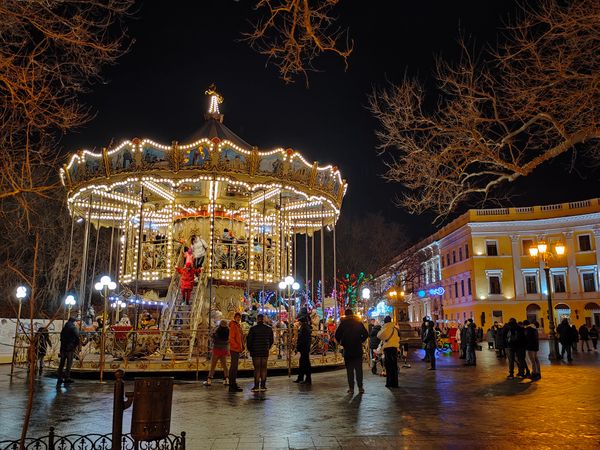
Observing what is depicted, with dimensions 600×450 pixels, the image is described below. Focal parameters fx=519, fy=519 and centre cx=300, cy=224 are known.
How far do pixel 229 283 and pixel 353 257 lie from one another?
24.8 metres

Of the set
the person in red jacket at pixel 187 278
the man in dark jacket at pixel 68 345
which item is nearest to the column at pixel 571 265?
the person in red jacket at pixel 187 278

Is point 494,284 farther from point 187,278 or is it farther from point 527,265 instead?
point 187,278

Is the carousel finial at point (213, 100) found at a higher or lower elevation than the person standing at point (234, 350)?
higher

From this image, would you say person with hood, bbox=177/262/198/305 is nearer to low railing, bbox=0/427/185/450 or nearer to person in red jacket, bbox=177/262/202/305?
person in red jacket, bbox=177/262/202/305

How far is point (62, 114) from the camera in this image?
7.58m

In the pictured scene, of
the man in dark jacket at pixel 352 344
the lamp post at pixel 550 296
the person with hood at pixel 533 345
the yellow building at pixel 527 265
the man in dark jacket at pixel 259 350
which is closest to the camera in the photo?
the man in dark jacket at pixel 352 344

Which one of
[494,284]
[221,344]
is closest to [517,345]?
[221,344]

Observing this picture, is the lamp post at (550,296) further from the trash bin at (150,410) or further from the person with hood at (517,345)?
the trash bin at (150,410)

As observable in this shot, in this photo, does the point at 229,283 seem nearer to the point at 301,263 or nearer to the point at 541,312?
the point at 301,263

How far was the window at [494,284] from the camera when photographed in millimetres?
50531

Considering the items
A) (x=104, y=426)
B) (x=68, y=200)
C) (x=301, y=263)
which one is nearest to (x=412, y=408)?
(x=104, y=426)

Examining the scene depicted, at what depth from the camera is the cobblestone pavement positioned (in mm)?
6297

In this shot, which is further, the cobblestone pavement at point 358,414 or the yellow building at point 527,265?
the yellow building at point 527,265

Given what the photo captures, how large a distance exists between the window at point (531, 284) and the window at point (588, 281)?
13.3ft
